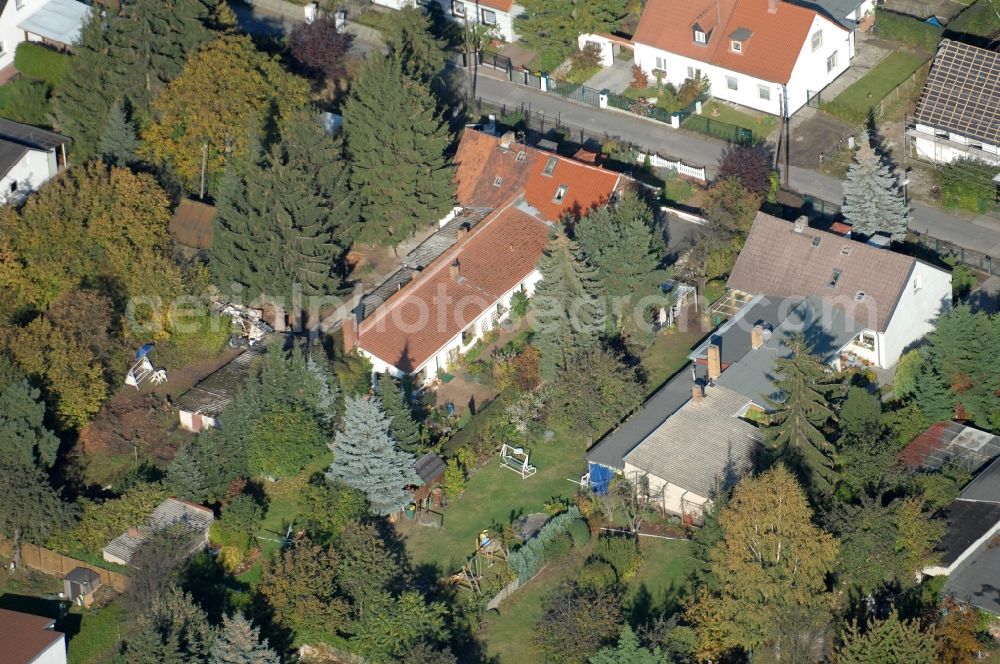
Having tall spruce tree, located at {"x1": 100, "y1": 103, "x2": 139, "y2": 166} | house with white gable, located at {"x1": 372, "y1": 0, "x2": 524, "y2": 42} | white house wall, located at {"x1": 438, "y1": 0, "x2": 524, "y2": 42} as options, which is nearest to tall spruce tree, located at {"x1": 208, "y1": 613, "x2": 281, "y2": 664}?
tall spruce tree, located at {"x1": 100, "y1": 103, "x2": 139, "y2": 166}

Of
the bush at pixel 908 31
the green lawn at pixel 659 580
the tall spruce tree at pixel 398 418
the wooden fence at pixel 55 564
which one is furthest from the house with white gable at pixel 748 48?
the wooden fence at pixel 55 564

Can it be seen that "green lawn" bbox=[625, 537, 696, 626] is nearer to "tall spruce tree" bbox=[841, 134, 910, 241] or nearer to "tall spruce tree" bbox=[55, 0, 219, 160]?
"tall spruce tree" bbox=[841, 134, 910, 241]

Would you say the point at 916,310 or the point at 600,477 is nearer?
the point at 600,477

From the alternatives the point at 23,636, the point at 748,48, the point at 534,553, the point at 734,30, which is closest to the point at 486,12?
the point at 734,30

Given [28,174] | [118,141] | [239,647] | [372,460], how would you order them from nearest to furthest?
[239,647]
[372,460]
[118,141]
[28,174]

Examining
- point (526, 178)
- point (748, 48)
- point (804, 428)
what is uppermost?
point (748, 48)

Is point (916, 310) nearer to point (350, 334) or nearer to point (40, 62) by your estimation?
point (350, 334)

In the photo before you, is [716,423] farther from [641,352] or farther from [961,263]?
[961,263]
